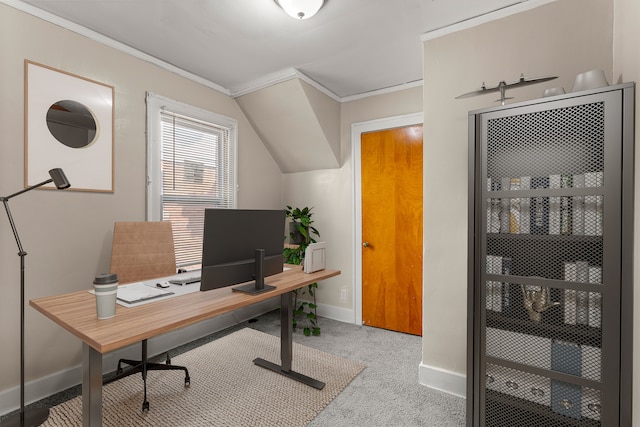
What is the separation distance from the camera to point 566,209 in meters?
1.52

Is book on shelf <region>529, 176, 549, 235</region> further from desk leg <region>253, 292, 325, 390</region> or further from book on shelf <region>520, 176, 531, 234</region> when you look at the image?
desk leg <region>253, 292, 325, 390</region>

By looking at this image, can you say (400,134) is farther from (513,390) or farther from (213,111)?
(513,390)

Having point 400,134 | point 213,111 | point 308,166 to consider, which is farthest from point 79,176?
point 400,134

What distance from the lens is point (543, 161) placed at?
1.58 metres

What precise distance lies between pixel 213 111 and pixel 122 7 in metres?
1.25

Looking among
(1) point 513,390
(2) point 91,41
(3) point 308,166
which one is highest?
(2) point 91,41

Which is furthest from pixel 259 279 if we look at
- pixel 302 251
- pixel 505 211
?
pixel 302 251

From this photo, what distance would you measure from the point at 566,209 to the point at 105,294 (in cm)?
214

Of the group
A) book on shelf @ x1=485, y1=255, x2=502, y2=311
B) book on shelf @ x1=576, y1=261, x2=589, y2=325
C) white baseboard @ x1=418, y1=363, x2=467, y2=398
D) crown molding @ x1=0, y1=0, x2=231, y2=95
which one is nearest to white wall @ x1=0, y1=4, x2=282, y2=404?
crown molding @ x1=0, y1=0, x2=231, y2=95

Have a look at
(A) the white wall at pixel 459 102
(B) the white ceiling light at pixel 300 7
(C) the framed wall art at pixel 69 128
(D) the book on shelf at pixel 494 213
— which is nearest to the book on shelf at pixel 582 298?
(D) the book on shelf at pixel 494 213

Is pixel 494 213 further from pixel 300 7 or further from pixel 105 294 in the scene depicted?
pixel 105 294

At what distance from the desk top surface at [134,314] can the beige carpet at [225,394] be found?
0.82m

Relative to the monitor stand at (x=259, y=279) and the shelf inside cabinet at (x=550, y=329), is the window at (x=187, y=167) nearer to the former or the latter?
the monitor stand at (x=259, y=279)

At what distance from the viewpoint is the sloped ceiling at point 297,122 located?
3191 mm
